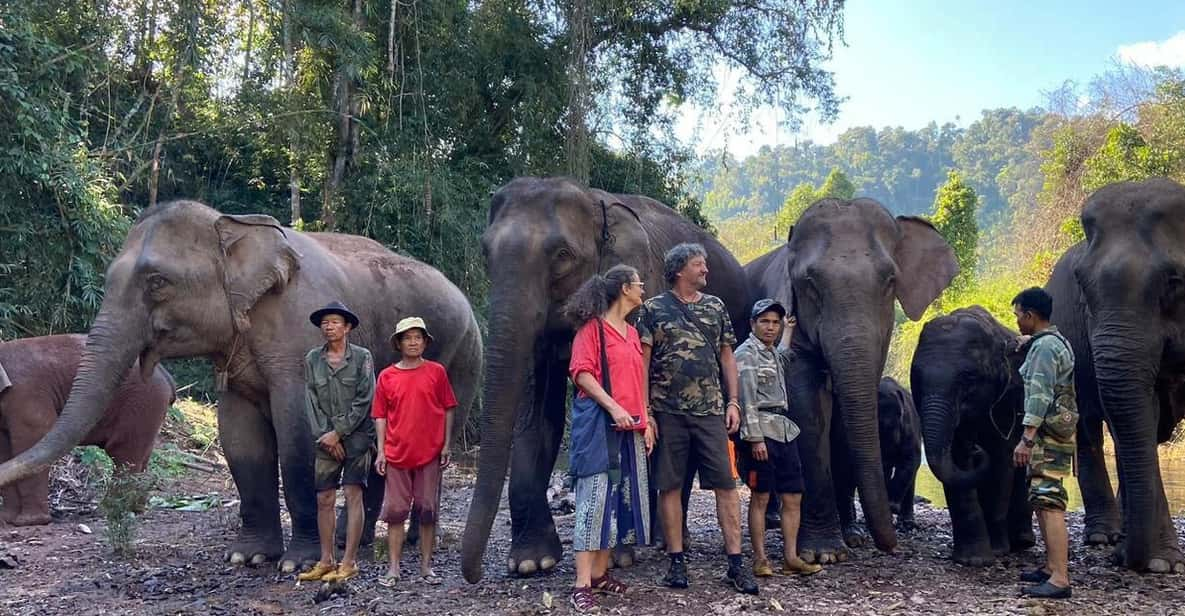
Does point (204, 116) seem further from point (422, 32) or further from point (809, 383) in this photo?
point (809, 383)

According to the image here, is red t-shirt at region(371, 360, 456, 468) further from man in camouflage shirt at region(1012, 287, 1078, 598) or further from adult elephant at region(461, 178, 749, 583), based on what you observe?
man in camouflage shirt at region(1012, 287, 1078, 598)

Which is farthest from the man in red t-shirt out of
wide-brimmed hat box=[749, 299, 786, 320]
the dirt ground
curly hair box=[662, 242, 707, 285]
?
wide-brimmed hat box=[749, 299, 786, 320]

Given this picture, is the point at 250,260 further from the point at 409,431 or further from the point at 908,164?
the point at 908,164

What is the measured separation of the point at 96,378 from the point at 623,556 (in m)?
3.44

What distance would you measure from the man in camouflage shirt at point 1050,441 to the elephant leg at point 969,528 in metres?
0.87

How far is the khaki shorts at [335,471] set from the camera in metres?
6.94

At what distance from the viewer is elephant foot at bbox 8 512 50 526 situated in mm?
9367

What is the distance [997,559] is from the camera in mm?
7945

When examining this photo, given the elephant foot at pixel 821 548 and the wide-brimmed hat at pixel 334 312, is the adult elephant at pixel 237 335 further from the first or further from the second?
the elephant foot at pixel 821 548

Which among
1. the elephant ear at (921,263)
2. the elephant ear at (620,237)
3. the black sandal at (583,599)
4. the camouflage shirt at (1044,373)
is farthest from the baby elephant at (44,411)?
the camouflage shirt at (1044,373)

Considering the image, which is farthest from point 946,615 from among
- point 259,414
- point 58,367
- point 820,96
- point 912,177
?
point 912,177

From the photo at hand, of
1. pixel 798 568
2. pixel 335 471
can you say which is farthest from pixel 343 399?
pixel 798 568

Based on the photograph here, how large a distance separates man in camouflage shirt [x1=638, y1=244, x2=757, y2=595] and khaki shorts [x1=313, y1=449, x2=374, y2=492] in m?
1.74

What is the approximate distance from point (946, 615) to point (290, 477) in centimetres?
397
